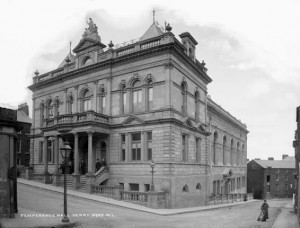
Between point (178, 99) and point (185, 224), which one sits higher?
point (178, 99)

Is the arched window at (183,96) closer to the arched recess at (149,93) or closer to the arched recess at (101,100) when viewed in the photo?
the arched recess at (149,93)

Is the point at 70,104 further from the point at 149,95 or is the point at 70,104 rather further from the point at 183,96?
the point at 183,96

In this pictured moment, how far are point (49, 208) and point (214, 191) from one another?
26689mm

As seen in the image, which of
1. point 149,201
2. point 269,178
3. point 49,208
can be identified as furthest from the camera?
point 269,178

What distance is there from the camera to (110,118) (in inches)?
1171

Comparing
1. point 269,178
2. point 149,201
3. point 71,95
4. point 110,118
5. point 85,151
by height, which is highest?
point 71,95

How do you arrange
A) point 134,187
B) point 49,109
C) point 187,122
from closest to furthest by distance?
point 134,187 → point 187,122 → point 49,109

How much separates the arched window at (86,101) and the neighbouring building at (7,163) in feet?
53.4

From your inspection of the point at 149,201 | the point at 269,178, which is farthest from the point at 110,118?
the point at 269,178

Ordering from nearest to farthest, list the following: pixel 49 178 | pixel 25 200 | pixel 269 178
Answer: pixel 25 200 → pixel 49 178 → pixel 269 178

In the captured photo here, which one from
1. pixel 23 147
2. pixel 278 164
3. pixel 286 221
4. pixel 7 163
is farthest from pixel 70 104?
pixel 278 164

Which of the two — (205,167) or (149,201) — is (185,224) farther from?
(205,167)

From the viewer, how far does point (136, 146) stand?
28.2m

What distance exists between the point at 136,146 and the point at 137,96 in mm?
4236
